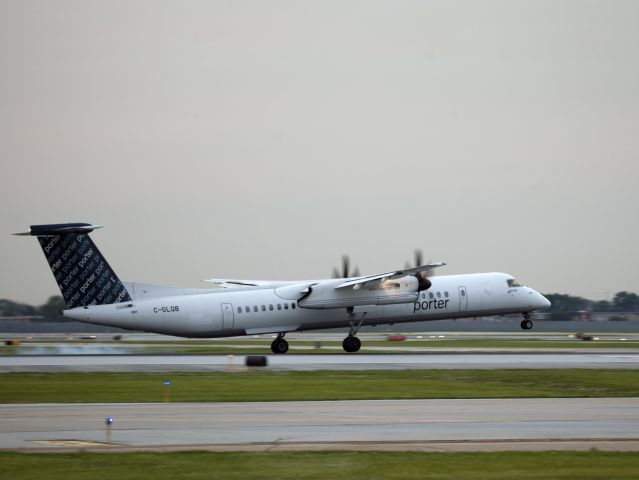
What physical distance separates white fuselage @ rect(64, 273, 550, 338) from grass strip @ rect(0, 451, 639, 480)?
29.6m

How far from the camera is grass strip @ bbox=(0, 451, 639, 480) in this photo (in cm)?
1631

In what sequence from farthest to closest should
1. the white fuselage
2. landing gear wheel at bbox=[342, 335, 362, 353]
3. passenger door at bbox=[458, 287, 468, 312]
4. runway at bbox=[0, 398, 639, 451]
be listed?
1. passenger door at bbox=[458, 287, 468, 312]
2. landing gear wheel at bbox=[342, 335, 362, 353]
3. the white fuselage
4. runway at bbox=[0, 398, 639, 451]

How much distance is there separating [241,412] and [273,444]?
5.91 meters

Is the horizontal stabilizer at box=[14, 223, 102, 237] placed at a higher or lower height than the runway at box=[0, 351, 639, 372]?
higher

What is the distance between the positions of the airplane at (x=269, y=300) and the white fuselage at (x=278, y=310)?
0.05 m

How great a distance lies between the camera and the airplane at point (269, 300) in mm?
46594

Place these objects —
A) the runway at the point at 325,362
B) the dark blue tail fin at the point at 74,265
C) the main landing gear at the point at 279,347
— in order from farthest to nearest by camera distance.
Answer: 1. the main landing gear at the point at 279,347
2. the dark blue tail fin at the point at 74,265
3. the runway at the point at 325,362

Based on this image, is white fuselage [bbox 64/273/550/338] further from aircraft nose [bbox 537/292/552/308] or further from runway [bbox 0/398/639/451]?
runway [bbox 0/398/639/451]

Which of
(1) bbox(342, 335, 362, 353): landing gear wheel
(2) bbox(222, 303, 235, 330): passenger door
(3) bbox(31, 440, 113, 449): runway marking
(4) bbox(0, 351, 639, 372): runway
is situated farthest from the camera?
(1) bbox(342, 335, 362, 353): landing gear wheel

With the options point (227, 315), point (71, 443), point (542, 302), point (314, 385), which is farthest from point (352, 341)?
point (71, 443)

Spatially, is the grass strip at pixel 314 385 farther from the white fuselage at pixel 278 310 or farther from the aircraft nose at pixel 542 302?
the aircraft nose at pixel 542 302

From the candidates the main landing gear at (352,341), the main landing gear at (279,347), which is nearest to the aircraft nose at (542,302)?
the main landing gear at (352,341)

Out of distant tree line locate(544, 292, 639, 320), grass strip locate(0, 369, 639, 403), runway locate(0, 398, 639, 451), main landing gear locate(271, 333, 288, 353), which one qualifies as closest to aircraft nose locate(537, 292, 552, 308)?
main landing gear locate(271, 333, 288, 353)

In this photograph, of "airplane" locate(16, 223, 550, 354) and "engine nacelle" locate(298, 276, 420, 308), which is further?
"engine nacelle" locate(298, 276, 420, 308)
